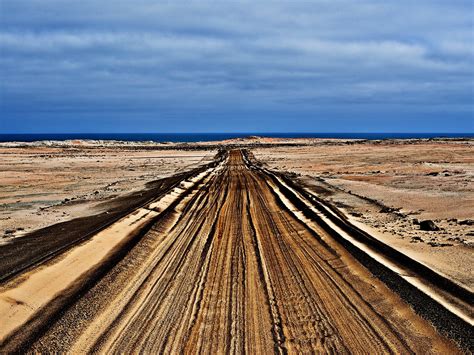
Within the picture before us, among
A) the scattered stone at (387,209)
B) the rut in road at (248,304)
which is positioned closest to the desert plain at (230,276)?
the rut in road at (248,304)

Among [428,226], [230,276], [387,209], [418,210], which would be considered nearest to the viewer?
[230,276]

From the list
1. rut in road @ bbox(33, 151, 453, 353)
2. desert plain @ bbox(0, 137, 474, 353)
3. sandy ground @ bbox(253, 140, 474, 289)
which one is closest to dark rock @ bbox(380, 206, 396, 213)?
sandy ground @ bbox(253, 140, 474, 289)

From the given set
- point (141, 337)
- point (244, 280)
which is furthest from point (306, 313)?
point (141, 337)

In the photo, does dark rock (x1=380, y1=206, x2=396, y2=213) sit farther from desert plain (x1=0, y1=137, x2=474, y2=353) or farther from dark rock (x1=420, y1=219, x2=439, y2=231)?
dark rock (x1=420, y1=219, x2=439, y2=231)

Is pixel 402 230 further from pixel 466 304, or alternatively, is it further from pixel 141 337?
pixel 141 337

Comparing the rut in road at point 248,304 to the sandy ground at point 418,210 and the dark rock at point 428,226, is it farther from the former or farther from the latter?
the dark rock at point 428,226

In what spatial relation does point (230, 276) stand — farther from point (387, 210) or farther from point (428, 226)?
point (387, 210)

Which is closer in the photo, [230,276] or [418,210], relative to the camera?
[230,276]

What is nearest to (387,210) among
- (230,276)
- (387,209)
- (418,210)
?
(387,209)
